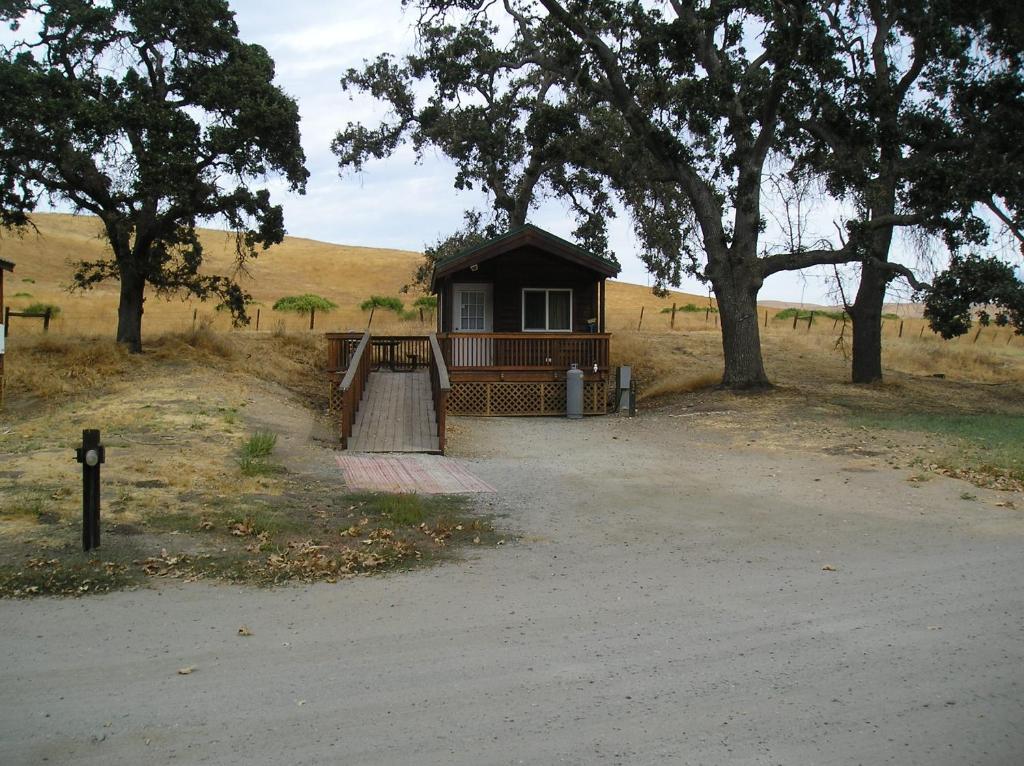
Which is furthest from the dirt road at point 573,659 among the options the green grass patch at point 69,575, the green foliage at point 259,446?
the green foliage at point 259,446

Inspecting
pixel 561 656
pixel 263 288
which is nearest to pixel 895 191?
pixel 561 656

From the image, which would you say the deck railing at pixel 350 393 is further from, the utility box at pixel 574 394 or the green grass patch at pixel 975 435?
the green grass patch at pixel 975 435

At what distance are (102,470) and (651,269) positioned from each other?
22.6 m

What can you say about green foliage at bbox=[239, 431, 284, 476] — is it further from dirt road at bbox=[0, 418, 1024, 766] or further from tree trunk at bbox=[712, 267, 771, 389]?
tree trunk at bbox=[712, 267, 771, 389]

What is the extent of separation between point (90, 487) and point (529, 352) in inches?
624

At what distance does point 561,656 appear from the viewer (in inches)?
217

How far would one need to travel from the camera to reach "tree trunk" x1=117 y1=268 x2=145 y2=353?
960 inches

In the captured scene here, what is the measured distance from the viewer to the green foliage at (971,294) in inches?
747

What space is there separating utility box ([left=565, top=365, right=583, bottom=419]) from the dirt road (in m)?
12.5

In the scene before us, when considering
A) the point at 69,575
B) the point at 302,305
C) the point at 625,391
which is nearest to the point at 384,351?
the point at 625,391

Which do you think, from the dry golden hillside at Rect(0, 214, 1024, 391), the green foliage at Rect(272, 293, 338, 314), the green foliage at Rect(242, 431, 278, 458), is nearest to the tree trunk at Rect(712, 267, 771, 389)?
the dry golden hillside at Rect(0, 214, 1024, 391)

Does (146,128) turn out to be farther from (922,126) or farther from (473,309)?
(922,126)

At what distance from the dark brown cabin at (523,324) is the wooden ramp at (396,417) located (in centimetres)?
143

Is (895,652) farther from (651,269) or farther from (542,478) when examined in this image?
(651,269)
